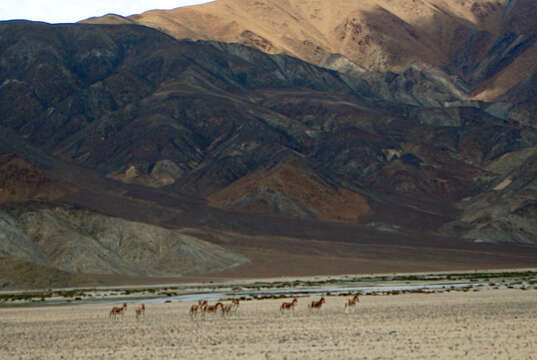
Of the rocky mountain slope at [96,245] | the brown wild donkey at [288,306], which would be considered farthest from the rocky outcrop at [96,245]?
the brown wild donkey at [288,306]

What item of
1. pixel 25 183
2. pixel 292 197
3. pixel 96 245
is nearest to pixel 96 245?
pixel 96 245

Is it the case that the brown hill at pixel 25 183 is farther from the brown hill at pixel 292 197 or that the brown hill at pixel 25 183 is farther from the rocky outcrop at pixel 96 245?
the rocky outcrop at pixel 96 245

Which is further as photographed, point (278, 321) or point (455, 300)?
point (455, 300)

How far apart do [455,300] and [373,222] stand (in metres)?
125

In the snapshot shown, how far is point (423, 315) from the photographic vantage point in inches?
1559

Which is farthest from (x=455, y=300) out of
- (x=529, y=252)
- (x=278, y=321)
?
(x=529, y=252)

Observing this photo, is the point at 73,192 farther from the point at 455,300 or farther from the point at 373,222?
the point at 455,300

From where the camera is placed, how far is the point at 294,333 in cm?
3266

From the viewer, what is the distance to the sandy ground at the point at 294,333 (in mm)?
26609

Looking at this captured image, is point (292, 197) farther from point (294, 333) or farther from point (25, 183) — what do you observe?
point (294, 333)

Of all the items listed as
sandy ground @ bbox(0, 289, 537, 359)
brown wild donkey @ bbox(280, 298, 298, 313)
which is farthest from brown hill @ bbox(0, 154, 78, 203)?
brown wild donkey @ bbox(280, 298, 298, 313)

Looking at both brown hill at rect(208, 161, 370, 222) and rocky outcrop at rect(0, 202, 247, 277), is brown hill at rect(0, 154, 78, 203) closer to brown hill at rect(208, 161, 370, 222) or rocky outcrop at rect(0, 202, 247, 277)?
brown hill at rect(208, 161, 370, 222)

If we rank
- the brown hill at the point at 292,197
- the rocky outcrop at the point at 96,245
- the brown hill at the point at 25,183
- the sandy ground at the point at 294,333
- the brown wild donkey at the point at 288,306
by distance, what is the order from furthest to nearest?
the brown hill at the point at 292,197 < the brown hill at the point at 25,183 < the rocky outcrop at the point at 96,245 < the brown wild donkey at the point at 288,306 < the sandy ground at the point at 294,333

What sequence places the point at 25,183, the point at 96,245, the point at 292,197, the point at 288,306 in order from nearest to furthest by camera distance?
1. the point at 288,306
2. the point at 96,245
3. the point at 25,183
4. the point at 292,197
